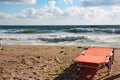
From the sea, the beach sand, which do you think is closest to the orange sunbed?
the beach sand

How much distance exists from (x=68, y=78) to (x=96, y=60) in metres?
0.97

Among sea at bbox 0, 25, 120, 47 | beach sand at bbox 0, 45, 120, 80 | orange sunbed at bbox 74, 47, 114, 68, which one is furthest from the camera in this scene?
sea at bbox 0, 25, 120, 47

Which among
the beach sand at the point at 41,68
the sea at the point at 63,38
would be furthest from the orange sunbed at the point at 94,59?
the sea at the point at 63,38

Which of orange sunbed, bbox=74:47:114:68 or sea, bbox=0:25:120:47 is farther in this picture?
sea, bbox=0:25:120:47

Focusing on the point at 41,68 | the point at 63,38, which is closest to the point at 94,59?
the point at 41,68

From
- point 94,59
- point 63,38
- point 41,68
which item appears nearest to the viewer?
point 94,59

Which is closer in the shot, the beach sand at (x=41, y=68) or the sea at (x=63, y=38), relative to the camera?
the beach sand at (x=41, y=68)

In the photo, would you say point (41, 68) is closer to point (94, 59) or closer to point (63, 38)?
point (94, 59)

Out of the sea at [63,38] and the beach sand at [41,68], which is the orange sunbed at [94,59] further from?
the sea at [63,38]

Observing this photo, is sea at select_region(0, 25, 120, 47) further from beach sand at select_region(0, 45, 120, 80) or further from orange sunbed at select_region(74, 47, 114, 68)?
orange sunbed at select_region(74, 47, 114, 68)

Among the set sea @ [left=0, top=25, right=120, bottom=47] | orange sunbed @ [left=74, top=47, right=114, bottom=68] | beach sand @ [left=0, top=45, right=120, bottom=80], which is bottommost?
A: sea @ [left=0, top=25, right=120, bottom=47]

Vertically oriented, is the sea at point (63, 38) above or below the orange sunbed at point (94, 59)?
below

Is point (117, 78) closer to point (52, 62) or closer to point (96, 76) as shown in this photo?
point (96, 76)

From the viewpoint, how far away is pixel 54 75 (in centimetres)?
827
